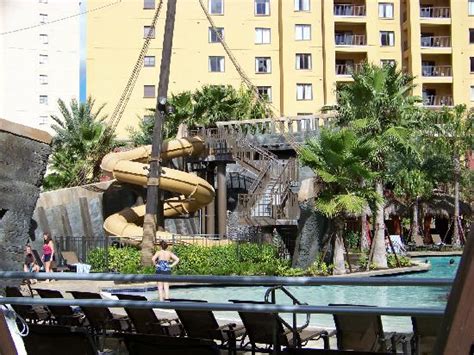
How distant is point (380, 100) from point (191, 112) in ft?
60.3

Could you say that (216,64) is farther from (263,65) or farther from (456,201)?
(456,201)

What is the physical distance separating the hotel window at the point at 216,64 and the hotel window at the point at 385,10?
14086 mm

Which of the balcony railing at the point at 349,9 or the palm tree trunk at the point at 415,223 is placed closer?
the palm tree trunk at the point at 415,223

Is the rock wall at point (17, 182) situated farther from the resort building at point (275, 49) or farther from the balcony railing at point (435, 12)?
the balcony railing at point (435, 12)

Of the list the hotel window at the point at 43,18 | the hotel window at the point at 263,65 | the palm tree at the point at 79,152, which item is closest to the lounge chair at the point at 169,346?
the palm tree at the point at 79,152

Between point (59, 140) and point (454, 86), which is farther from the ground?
point (454, 86)

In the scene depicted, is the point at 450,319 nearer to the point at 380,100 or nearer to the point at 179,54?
the point at 380,100

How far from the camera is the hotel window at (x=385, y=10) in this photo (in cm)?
5638

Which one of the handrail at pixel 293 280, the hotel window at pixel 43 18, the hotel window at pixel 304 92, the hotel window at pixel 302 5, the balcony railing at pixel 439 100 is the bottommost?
the handrail at pixel 293 280

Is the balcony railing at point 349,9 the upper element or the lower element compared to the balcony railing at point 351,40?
upper

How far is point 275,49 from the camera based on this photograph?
55.2 meters

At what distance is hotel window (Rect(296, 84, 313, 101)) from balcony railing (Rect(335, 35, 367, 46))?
4.57 m

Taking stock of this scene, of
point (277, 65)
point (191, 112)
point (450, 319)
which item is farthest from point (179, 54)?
point (450, 319)

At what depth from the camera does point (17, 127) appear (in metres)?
9.48
